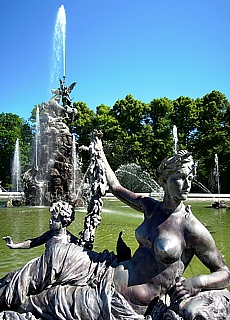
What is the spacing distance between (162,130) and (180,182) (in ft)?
99.0

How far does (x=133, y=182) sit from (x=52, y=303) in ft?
84.1

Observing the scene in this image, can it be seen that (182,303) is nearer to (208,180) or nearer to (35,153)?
(35,153)

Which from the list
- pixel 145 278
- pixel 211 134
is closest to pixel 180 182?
pixel 145 278

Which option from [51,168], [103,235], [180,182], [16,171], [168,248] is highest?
[16,171]

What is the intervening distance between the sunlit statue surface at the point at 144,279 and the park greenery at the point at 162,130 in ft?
90.7

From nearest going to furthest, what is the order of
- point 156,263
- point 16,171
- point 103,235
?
point 156,263
point 103,235
point 16,171

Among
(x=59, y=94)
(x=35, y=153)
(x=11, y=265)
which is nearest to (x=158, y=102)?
(x=59, y=94)

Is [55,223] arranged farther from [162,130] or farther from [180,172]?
[162,130]

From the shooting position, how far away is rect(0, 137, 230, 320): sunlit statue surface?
2.34 m

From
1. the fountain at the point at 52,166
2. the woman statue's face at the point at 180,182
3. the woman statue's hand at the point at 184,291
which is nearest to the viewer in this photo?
the woman statue's hand at the point at 184,291

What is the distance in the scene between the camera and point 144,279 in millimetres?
2461

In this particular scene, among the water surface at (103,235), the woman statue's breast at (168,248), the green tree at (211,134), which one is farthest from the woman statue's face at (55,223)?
the green tree at (211,134)

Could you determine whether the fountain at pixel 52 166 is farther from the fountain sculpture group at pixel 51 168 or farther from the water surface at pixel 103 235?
the water surface at pixel 103 235

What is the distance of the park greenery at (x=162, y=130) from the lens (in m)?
31.5
